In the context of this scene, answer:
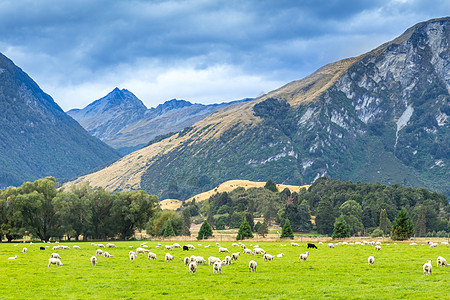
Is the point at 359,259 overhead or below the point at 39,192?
below

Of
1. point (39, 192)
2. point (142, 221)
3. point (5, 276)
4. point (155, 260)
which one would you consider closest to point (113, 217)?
point (142, 221)

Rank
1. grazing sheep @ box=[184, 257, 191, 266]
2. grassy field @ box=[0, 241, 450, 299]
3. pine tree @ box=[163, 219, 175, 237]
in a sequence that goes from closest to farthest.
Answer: grassy field @ box=[0, 241, 450, 299], grazing sheep @ box=[184, 257, 191, 266], pine tree @ box=[163, 219, 175, 237]

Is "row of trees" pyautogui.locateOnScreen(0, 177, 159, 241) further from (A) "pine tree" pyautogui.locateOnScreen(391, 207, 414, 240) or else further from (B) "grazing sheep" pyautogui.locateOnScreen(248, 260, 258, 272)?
(B) "grazing sheep" pyautogui.locateOnScreen(248, 260, 258, 272)

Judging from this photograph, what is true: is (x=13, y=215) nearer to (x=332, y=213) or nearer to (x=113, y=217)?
(x=113, y=217)

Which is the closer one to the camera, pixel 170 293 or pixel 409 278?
pixel 170 293

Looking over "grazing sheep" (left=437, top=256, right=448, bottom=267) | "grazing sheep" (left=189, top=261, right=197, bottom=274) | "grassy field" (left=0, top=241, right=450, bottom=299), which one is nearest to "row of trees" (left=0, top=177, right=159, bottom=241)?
"grassy field" (left=0, top=241, right=450, bottom=299)

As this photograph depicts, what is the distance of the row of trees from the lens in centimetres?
10638

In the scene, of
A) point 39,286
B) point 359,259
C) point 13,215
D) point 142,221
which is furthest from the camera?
point 142,221

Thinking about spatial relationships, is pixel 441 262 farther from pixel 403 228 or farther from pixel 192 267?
pixel 403 228

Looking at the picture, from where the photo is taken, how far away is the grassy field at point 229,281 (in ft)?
102

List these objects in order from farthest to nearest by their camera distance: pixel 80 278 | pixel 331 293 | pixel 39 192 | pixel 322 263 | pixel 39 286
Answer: pixel 39 192
pixel 322 263
pixel 80 278
pixel 39 286
pixel 331 293

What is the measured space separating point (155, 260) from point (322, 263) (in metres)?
19.0

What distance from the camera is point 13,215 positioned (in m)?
106

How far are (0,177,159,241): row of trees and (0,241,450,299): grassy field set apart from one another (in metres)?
64.1
